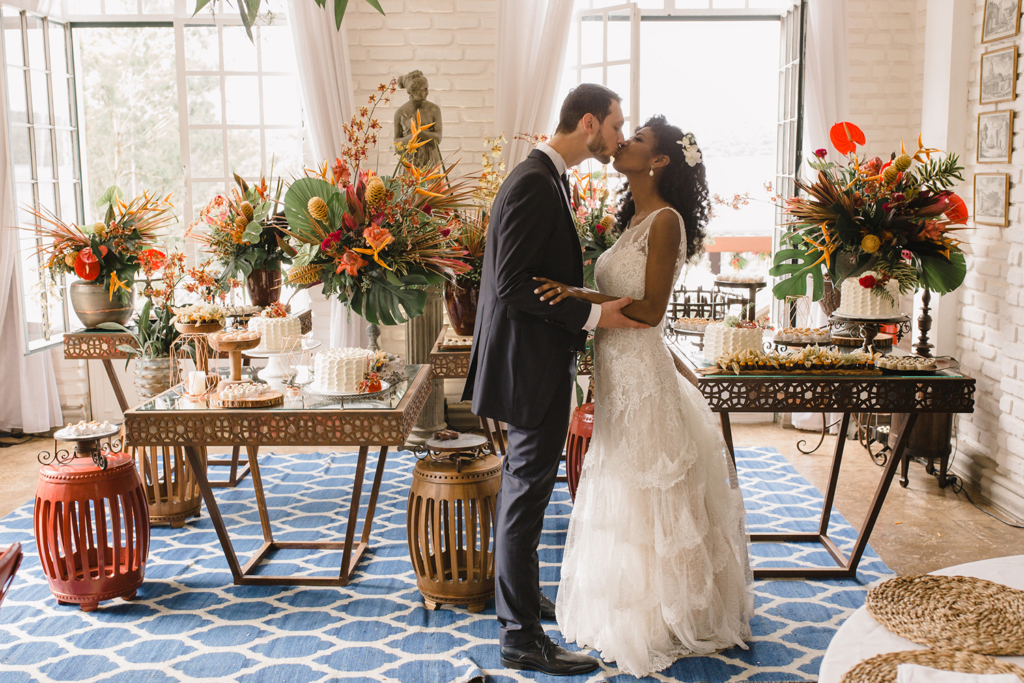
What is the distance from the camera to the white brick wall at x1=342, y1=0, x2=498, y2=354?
19.2 feet

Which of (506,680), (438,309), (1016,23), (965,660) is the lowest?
(506,680)

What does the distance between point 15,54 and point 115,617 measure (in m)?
3.88

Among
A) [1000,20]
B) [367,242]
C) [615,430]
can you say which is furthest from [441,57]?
[615,430]

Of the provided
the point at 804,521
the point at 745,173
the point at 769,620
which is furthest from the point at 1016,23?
the point at 745,173

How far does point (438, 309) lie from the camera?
18.0 feet

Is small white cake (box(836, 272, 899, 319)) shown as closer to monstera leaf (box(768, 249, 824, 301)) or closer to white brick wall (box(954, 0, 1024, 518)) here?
monstera leaf (box(768, 249, 824, 301))

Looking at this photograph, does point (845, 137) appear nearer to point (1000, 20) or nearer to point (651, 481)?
point (1000, 20)

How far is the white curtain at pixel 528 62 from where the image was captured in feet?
18.5

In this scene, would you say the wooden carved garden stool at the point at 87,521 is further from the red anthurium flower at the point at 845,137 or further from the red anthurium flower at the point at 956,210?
the red anthurium flower at the point at 956,210

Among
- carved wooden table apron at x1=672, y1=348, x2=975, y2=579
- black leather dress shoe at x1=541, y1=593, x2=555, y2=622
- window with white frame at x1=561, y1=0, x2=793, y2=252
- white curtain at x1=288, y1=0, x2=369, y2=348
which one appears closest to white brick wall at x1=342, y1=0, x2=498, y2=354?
white curtain at x1=288, y1=0, x2=369, y2=348

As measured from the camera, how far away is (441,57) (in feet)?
19.3

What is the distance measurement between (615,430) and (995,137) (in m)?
2.90

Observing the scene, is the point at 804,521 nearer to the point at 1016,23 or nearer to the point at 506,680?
the point at 506,680

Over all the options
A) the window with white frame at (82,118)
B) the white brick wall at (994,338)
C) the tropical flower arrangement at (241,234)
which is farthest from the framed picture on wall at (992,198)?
the window with white frame at (82,118)
